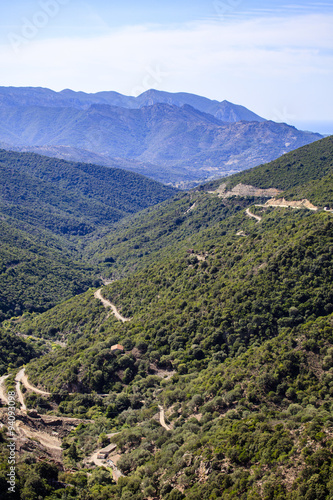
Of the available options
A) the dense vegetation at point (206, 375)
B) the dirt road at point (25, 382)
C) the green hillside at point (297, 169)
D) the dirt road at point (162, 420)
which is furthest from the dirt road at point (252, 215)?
the dirt road at point (162, 420)

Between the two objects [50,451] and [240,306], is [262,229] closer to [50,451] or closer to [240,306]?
[240,306]

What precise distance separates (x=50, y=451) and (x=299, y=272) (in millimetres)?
36360

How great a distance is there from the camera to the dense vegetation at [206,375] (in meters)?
29.1

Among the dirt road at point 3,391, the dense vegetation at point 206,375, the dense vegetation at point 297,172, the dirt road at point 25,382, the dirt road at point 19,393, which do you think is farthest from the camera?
the dense vegetation at point 297,172

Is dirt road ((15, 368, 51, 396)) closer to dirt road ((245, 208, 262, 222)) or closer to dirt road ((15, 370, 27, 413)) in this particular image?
dirt road ((15, 370, 27, 413))

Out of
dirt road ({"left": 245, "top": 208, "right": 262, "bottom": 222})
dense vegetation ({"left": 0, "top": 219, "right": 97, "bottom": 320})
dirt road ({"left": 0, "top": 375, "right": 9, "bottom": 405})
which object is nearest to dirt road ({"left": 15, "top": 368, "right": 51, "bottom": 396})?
dirt road ({"left": 0, "top": 375, "right": 9, "bottom": 405})

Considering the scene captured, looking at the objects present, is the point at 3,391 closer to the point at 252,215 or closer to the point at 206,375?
the point at 206,375

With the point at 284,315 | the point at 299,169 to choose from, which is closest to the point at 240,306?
the point at 284,315

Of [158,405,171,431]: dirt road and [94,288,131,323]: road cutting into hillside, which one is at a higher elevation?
[158,405,171,431]: dirt road

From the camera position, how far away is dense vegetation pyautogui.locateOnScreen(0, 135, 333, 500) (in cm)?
2909

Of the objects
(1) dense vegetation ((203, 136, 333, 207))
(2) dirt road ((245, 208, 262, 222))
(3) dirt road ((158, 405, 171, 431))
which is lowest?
(3) dirt road ((158, 405, 171, 431))

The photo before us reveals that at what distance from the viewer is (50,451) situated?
3791 cm

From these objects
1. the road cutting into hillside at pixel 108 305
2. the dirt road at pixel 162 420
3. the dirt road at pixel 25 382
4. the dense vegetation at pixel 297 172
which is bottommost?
the dirt road at pixel 25 382

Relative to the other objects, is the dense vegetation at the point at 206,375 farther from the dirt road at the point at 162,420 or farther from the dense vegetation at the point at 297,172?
the dense vegetation at the point at 297,172
